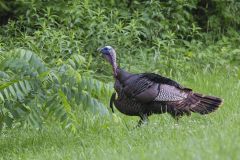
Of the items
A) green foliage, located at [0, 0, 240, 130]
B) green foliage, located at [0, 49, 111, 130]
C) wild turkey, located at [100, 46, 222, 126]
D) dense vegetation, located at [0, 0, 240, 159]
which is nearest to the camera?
A: dense vegetation, located at [0, 0, 240, 159]

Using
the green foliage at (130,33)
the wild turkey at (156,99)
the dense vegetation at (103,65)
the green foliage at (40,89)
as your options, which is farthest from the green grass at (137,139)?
the green foliage at (130,33)

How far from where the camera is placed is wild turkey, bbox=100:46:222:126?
688 centimetres

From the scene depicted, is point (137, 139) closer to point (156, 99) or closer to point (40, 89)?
point (156, 99)

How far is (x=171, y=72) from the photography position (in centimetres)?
1052

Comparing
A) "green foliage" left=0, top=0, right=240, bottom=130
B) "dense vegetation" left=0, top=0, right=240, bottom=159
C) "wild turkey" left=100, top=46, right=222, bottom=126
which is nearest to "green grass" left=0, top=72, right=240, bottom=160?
"dense vegetation" left=0, top=0, right=240, bottom=159

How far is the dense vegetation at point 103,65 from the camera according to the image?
638 cm

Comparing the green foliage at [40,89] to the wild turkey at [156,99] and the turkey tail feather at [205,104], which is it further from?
the turkey tail feather at [205,104]

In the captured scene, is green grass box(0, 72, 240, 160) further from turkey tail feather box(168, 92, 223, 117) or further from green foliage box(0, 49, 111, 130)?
green foliage box(0, 49, 111, 130)

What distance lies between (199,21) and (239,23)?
2.55ft

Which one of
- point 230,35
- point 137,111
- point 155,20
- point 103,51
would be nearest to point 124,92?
point 137,111

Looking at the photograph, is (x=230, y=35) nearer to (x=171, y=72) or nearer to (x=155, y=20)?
(x=155, y=20)

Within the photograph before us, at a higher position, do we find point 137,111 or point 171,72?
point 137,111

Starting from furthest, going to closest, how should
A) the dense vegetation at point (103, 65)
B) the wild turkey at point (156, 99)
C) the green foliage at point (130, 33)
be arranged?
1. the green foliage at point (130, 33)
2. the wild turkey at point (156, 99)
3. the dense vegetation at point (103, 65)

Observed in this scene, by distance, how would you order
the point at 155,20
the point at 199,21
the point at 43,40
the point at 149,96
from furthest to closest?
the point at 199,21, the point at 155,20, the point at 43,40, the point at 149,96
